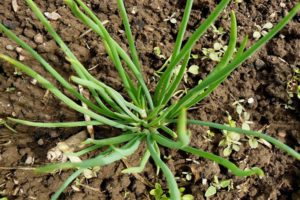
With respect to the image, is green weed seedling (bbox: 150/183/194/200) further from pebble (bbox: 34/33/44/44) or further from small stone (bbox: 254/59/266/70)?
pebble (bbox: 34/33/44/44)

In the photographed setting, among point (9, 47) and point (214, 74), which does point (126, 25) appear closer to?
point (214, 74)

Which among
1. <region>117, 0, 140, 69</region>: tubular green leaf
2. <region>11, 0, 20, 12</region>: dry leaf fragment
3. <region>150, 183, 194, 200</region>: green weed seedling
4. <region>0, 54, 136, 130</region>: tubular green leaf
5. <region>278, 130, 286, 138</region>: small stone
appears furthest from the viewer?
<region>11, 0, 20, 12</region>: dry leaf fragment

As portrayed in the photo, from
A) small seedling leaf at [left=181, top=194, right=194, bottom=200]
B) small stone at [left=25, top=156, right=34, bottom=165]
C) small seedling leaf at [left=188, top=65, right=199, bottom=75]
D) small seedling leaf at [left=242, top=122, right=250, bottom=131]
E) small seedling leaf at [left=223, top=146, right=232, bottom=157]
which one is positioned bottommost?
small stone at [left=25, top=156, right=34, bottom=165]

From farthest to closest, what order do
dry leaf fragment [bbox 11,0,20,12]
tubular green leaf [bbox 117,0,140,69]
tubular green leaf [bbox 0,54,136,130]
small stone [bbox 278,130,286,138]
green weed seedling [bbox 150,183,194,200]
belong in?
dry leaf fragment [bbox 11,0,20,12]
small stone [bbox 278,130,286,138]
green weed seedling [bbox 150,183,194,200]
tubular green leaf [bbox 117,0,140,69]
tubular green leaf [bbox 0,54,136,130]

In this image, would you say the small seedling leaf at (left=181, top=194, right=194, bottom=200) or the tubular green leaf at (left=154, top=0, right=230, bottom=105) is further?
the small seedling leaf at (left=181, top=194, right=194, bottom=200)

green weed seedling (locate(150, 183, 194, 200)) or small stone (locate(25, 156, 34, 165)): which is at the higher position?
green weed seedling (locate(150, 183, 194, 200))

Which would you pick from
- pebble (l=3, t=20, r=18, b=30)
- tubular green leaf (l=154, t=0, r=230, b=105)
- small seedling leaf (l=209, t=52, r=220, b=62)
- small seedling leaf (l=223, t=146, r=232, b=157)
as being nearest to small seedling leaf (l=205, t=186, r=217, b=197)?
small seedling leaf (l=223, t=146, r=232, b=157)

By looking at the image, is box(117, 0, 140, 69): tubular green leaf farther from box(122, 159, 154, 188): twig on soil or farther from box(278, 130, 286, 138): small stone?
box(278, 130, 286, 138): small stone

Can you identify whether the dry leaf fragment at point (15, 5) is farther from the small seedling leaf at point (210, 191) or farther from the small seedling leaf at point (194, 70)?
the small seedling leaf at point (210, 191)
